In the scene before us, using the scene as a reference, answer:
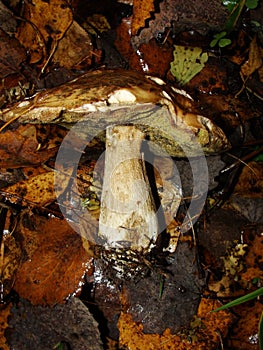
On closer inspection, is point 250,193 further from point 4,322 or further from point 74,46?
point 4,322

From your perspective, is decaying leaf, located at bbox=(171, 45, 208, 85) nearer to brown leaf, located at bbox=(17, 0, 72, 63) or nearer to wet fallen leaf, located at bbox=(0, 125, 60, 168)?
brown leaf, located at bbox=(17, 0, 72, 63)

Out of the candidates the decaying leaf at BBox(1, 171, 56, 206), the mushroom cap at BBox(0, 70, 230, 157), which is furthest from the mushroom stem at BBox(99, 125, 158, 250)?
the decaying leaf at BBox(1, 171, 56, 206)

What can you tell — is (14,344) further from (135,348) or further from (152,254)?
(152,254)

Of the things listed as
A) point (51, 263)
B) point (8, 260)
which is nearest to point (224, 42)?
point (51, 263)

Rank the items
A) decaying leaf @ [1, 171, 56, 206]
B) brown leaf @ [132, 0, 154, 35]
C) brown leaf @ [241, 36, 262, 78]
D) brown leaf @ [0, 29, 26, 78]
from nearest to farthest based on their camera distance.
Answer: decaying leaf @ [1, 171, 56, 206]
brown leaf @ [0, 29, 26, 78]
brown leaf @ [132, 0, 154, 35]
brown leaf @ [241, 36, 262, 78]

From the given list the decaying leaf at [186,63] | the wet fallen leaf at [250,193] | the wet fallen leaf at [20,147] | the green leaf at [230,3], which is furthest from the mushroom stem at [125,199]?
the green leaf at [230,3]

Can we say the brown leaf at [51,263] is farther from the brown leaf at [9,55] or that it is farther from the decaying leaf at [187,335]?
the brown leaf at [9,55]
